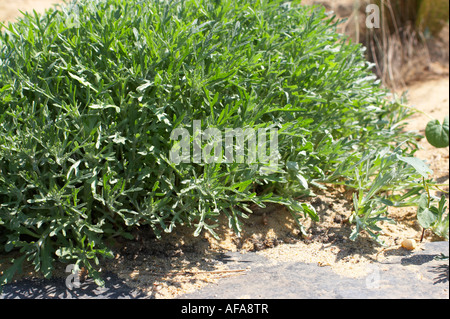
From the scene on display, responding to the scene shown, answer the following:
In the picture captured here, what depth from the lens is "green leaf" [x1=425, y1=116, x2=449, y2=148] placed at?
3631 millimetres

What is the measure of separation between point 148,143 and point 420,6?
4.94m

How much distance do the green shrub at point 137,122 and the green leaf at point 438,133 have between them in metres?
0.77

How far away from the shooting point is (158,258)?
2.66m

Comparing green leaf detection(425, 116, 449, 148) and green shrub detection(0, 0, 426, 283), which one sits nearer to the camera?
green shrub detection(0, 0, 426, 283)

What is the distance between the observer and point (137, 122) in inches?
98.9

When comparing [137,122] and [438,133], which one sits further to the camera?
[438,133]

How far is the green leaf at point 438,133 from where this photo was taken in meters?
3.63

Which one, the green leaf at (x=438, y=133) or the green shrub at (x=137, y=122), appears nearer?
the green shrub at (x=137, y=122)

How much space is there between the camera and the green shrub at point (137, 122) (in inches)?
94.8

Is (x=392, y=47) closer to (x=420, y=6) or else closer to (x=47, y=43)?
(x=420, y=6)

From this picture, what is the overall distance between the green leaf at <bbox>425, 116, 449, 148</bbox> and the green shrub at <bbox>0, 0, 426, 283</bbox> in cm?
77

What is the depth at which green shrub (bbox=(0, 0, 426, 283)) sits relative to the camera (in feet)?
7.90

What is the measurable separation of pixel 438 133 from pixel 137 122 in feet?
7.70
